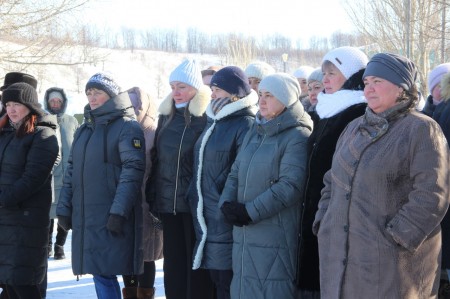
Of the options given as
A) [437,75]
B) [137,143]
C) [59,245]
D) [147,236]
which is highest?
[437,75]

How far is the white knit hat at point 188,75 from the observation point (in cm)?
546

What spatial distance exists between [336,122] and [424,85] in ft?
46.8

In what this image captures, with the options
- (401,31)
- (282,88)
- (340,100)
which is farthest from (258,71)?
(401,31)

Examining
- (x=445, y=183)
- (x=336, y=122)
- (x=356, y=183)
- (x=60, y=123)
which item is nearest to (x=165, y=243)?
(x=336, y=122)

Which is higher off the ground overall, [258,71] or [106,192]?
[258,71]

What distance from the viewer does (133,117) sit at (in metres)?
5.42

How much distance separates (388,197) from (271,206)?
0.96 meters

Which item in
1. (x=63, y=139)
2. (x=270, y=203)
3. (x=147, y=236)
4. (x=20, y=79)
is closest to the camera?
(x=270, y=203)

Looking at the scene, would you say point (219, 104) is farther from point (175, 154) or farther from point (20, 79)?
point (20, 79)

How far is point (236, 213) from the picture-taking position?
427 cm

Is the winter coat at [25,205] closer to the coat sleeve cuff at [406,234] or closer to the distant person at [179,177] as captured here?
the distant person at [179,177]

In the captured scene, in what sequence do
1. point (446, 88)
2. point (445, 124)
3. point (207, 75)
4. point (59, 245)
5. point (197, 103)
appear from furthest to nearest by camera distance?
1. point (59, 245)
2. point (207, 75)
3. point (197, 103)
4. point (446, 88)
5. point (445, 124)

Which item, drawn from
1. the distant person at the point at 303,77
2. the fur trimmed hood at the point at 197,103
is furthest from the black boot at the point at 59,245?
the fur trimmed hood at the point at 197,103

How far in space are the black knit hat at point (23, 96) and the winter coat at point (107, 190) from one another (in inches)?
20.4
